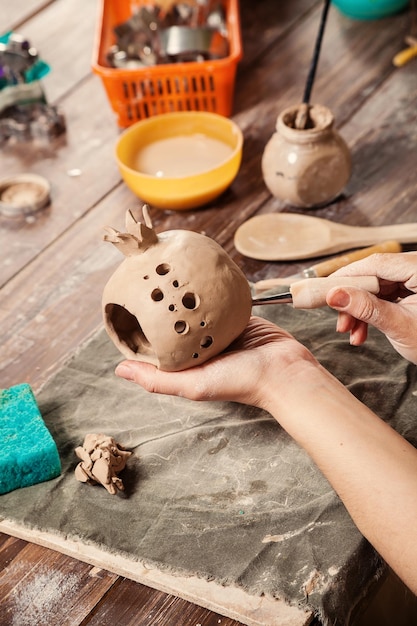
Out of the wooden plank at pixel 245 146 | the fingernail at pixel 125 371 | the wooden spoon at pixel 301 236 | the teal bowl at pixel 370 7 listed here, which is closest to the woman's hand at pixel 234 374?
the fingernail at pixel 125 371

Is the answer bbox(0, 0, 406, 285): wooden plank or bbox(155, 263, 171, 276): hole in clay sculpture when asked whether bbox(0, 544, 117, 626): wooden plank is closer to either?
bbox(155, 263, 171, 276): hole in clay sculpture

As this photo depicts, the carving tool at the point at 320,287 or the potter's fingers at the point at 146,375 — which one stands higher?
the carving tool at the point at 320,287

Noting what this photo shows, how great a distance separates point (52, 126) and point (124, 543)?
1339 mm

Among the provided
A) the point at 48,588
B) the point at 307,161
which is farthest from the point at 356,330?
the point at 48,588

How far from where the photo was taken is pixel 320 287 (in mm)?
1337

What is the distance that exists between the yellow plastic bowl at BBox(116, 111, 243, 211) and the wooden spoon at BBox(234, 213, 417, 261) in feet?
0.46

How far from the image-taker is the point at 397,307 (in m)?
1.32

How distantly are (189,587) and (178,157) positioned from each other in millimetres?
1111

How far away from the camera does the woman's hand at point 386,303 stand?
1.29m

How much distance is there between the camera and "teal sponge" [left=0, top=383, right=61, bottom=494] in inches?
52.3

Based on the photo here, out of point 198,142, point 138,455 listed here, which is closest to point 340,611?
point 138,455

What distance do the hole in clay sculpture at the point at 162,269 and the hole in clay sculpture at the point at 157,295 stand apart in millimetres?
31

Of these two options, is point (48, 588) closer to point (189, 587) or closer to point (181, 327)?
point (189, 587)

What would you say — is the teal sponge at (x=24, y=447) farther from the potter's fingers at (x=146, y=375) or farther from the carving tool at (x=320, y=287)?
the carving tool at (x=320, y=287)
